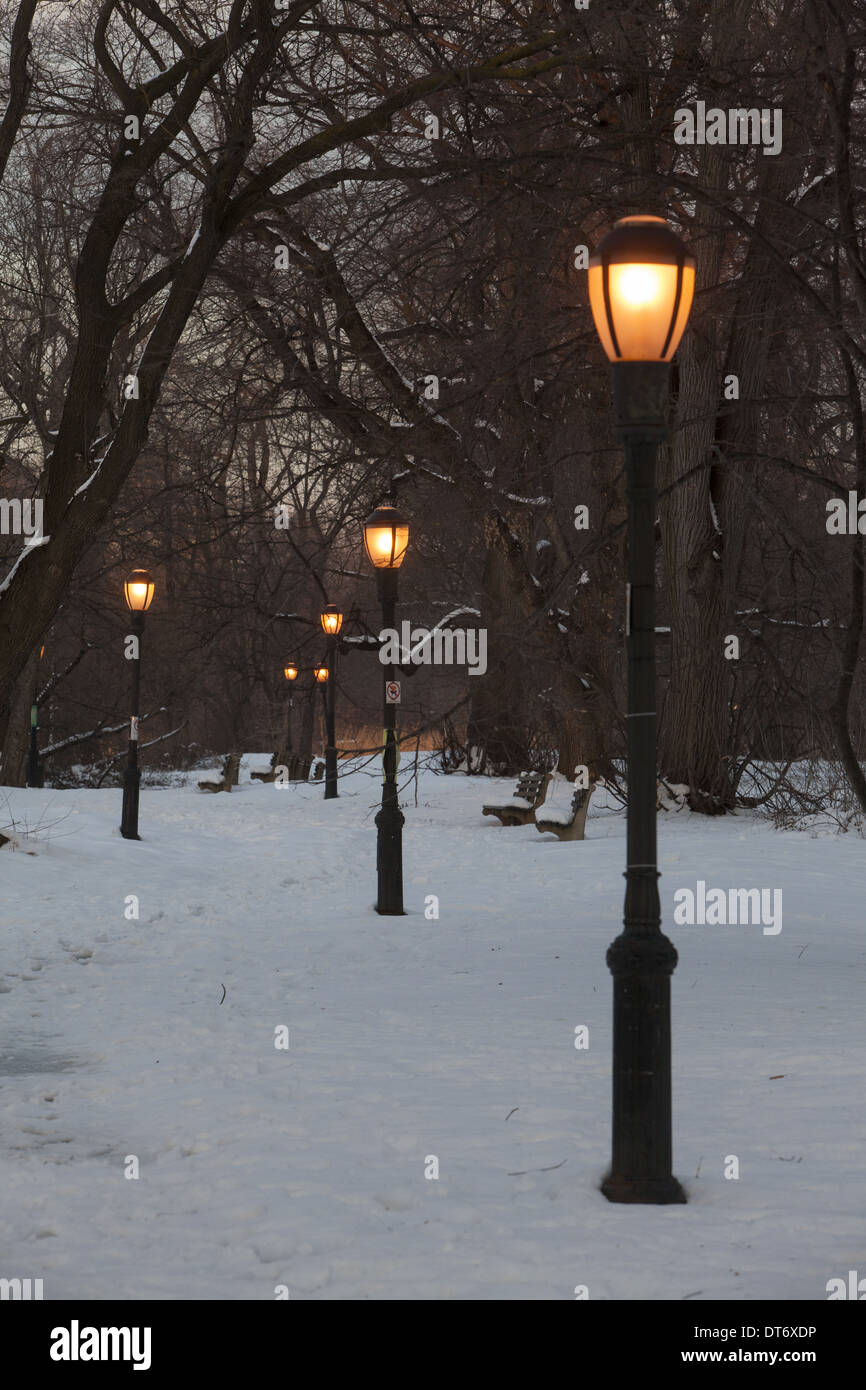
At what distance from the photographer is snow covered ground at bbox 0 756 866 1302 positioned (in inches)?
190

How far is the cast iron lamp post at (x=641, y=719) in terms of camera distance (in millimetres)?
5559

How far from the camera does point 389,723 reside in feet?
43.8

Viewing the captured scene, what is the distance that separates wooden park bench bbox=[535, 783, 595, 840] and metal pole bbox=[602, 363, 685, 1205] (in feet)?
49.6

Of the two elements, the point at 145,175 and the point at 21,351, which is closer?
the point at 145,175

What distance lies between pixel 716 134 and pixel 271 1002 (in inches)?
249

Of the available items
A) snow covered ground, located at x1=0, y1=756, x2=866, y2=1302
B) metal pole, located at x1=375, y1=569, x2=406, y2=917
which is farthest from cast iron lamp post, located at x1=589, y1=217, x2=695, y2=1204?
metal pole, located at x1=375, y1=569, x2=406, y2=917

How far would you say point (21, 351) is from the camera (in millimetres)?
27391

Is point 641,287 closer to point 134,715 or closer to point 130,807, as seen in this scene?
point 130,807

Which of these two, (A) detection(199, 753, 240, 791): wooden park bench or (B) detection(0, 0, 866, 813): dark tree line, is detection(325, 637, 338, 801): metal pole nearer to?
(A) detection(199, 753, 240, 791): wooden park bench

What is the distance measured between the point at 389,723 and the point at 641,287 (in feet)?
26.4

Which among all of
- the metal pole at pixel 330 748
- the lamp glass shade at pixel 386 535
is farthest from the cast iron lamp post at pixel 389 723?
the metal pole at pixel 330 748
